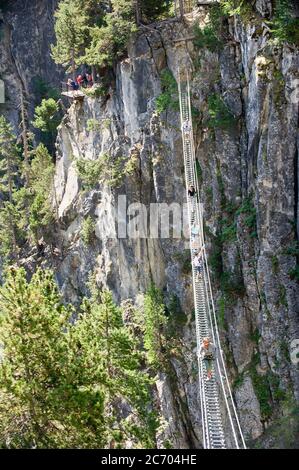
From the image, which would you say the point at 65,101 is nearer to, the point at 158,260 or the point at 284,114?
the point at 158,260

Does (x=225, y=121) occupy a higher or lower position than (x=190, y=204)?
higher

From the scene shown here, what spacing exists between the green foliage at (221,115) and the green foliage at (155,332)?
905cm

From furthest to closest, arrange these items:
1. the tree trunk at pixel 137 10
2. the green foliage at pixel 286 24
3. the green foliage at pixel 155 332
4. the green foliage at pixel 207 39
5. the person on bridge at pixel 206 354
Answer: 1. the tree trunk at pixel 137 10
2. the green foliage at pixel 155 332
3. the green foliage at pixel 207 39
4. the person on bridge at pixel 206 354
5. the green foliage at pixel 286 24

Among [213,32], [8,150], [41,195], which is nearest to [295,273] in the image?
[213,32]

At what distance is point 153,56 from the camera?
32.5 meters

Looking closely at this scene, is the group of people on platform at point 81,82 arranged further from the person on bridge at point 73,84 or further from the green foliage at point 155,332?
the green foliage at point 155,332

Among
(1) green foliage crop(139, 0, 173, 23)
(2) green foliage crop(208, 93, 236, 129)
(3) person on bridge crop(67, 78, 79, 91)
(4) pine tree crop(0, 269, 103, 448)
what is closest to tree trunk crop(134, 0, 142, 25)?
(1) green foliage crop(139, 0, 173, 23)

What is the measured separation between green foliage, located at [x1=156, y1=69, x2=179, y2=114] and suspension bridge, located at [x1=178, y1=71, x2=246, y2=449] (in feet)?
1.27

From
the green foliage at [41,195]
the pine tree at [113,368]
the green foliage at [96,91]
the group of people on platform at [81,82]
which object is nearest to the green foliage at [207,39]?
the green foliage at [96,91]

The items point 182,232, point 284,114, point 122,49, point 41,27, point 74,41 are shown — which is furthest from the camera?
point 41,27

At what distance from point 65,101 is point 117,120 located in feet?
51.9

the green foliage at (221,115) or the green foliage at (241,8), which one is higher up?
the green foliage at (241,8)

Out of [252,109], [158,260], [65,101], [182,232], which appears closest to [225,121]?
[252,109]

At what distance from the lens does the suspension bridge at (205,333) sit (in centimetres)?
1798
